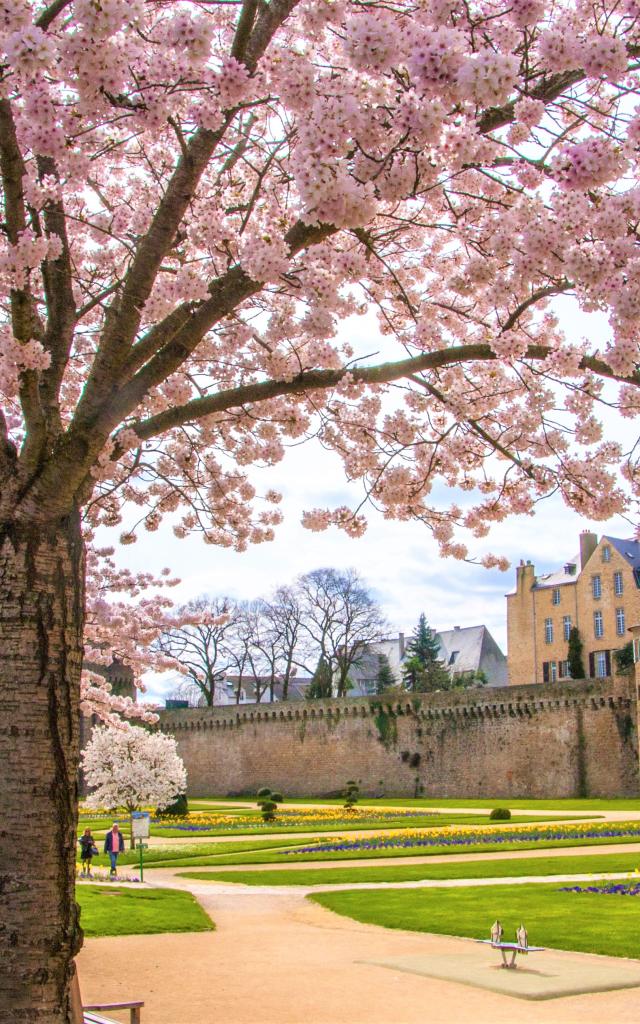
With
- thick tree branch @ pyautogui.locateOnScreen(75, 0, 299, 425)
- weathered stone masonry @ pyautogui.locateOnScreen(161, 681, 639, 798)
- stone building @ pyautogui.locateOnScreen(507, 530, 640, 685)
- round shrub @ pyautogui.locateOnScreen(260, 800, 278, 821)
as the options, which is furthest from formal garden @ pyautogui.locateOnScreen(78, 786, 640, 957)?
stone building @ pyautogui.locateOnScreen(507, 530, 640, 685)

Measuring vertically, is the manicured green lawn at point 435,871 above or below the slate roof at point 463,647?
below

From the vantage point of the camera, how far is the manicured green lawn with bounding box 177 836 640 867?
22484mm

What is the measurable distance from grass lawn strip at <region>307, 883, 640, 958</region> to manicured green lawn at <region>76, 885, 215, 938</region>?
79.0 inches

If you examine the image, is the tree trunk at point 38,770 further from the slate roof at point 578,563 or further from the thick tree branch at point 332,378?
the slate roof at point 578,563

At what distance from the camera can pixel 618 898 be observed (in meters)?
14.9

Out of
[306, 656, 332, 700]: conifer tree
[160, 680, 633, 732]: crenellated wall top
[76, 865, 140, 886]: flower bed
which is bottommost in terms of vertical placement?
[76, 865, 140, 886]: flower bed

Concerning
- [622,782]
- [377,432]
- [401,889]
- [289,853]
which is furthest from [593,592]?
[377,432]

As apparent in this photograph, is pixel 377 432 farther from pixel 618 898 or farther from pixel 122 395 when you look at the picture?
pixel 618 898

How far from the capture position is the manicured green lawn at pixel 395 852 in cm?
2248

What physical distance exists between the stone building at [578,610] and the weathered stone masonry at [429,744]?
28.0 ft

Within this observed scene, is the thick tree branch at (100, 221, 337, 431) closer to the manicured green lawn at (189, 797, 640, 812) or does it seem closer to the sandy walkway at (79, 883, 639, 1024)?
the sandy walkway at (79, 883, 639, 1024)

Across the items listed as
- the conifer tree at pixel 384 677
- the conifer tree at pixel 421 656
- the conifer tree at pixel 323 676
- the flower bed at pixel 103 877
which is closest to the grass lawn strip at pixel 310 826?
the flower bed at pixel 103 877

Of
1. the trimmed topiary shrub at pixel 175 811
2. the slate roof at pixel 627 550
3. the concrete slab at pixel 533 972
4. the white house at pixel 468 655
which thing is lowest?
the concrete slab at pixel 533 972

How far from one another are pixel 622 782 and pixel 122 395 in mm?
42232
